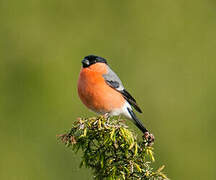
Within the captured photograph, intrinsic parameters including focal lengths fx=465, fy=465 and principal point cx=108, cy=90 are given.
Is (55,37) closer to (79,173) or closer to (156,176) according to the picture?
(79,173)

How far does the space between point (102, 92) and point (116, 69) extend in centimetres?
277

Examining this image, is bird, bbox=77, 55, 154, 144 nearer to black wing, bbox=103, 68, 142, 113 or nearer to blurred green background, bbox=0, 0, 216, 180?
black wing, bbox=103, 68, 142, 113

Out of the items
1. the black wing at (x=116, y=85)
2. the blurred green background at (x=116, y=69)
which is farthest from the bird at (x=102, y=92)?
the blurred green background at (x=116, y=69)

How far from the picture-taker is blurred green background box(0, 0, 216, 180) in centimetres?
607

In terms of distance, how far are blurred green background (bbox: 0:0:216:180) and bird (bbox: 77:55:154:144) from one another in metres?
1.25

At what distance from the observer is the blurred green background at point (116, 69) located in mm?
6070

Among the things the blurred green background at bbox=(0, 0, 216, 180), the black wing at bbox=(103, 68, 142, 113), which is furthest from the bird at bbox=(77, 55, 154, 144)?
the blurred green background at bbox=(0, 0, 216, 180)

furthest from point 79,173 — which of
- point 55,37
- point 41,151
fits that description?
point 55,37

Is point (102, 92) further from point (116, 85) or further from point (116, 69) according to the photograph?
point (116, 69)

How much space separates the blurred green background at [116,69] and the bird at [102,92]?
125 centimetres

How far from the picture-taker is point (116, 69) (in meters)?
6.84

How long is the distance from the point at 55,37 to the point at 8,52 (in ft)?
2.68

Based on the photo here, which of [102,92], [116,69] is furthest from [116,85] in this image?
[116,69]

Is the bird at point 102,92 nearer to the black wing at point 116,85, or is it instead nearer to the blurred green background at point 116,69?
the black wing at point 116,85
